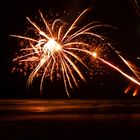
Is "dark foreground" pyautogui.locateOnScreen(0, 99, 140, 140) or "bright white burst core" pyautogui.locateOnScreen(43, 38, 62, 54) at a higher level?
"bright white burst core" pyautogui.locateOnScreen(43, 38, 62, 54)

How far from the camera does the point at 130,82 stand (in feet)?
121

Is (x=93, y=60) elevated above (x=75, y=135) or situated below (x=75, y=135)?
above

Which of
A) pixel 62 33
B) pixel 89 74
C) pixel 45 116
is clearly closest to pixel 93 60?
pixel 62 33

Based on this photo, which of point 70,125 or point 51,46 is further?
point 51,46

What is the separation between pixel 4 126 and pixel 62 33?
10.3 metres

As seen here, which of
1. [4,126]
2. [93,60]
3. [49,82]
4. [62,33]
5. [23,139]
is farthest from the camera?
[49,82]

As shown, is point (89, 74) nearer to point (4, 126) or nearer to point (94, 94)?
point (94, 94)

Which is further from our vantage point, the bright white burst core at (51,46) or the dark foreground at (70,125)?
the bright white burst core at (51,46)

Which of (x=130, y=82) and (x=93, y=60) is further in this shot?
(x=130, y=82)

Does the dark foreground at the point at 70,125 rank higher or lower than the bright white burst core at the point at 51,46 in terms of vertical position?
lower

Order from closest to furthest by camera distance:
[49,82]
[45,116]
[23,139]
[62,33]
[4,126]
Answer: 1. [23,139]
2. [4,126]
3. [45,116]
4. [62,33]
5. [49,82]

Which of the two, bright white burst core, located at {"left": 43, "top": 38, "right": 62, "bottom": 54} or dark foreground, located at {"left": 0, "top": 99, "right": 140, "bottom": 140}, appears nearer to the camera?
dark foreground, located at {"left": 0, "top": 99, "right": 140, "bottom": 140}

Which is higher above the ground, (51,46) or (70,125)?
(51,46)

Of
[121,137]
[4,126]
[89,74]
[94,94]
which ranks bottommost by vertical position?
[121,137]
